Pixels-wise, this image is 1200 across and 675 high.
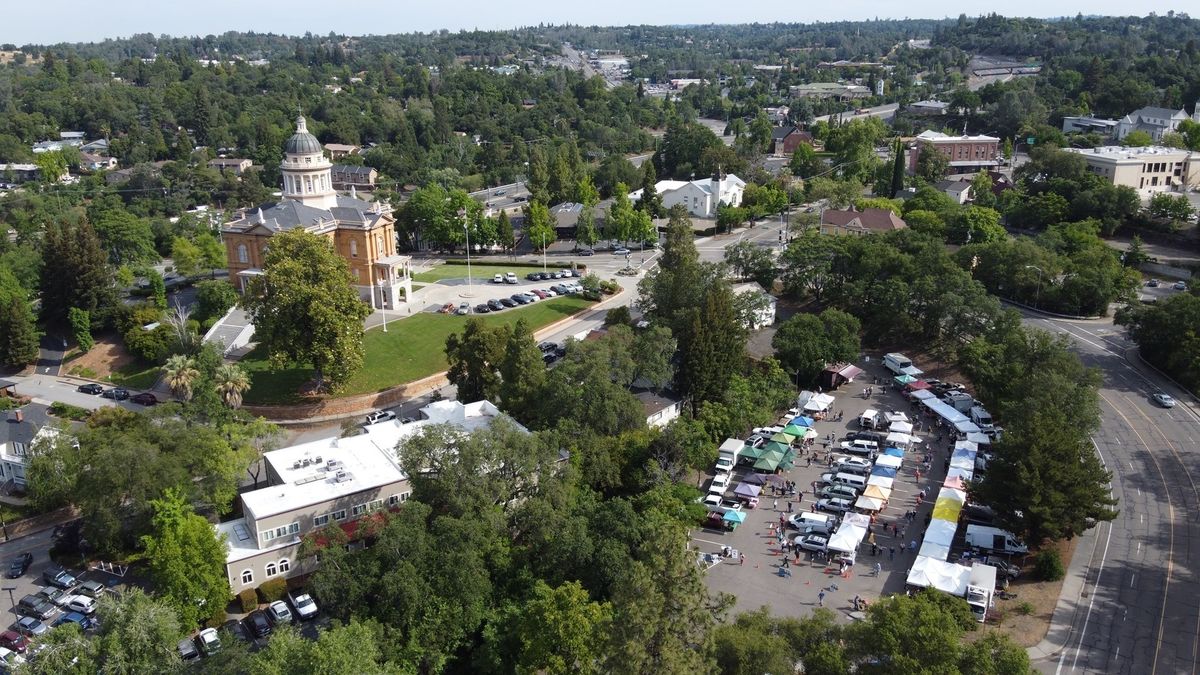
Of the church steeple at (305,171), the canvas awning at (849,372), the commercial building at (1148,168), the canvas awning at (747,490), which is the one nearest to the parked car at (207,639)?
the canvas awning at (747,490)

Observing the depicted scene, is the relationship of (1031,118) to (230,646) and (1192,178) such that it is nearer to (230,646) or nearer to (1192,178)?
(1192,178)

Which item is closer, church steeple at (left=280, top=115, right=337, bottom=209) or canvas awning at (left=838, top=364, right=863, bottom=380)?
canvas awning at (left=838, top=364, right=863, bottom=380)

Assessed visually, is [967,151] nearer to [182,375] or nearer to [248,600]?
[182,375]

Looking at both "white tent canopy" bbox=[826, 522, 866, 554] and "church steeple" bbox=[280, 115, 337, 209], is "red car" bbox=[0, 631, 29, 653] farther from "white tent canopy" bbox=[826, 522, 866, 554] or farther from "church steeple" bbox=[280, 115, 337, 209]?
"church steeple" bbox=[280, 115, 337, 209]

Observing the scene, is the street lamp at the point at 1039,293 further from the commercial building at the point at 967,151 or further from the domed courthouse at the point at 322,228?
the commercial building at the point at 967,151

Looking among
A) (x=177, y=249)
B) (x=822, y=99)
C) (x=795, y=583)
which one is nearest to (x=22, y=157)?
(x=177, y=249)

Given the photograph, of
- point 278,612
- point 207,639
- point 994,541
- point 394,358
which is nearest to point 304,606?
point 278,612

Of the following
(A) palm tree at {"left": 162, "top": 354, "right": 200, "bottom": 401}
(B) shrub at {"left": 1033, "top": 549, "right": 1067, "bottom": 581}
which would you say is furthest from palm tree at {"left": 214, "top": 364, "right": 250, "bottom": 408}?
(B) shrub at {"left": 1033, "top": 549, "right": 1067, "bottom": 581}
